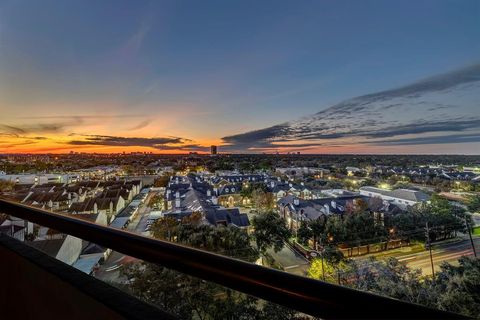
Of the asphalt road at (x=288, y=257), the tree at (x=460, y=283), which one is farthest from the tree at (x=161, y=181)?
the tree at (x=460, y=283)

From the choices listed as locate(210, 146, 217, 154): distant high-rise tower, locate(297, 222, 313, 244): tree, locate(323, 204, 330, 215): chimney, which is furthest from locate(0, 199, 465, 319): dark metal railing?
locate(210, 146, 217, 154): distant high-rise tower

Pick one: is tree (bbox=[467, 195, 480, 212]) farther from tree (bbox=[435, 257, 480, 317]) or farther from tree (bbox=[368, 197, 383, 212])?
tree (bbox=[368, 197, 383, 212])

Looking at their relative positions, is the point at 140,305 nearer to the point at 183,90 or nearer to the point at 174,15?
the point at 174,15

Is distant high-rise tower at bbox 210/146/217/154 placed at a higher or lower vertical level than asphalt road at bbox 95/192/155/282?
higher

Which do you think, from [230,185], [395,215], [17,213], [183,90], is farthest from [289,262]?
[230,185]

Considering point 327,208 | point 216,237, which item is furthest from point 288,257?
point 327,208

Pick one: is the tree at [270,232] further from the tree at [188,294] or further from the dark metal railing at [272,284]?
the dark metal railing at [272,284]
